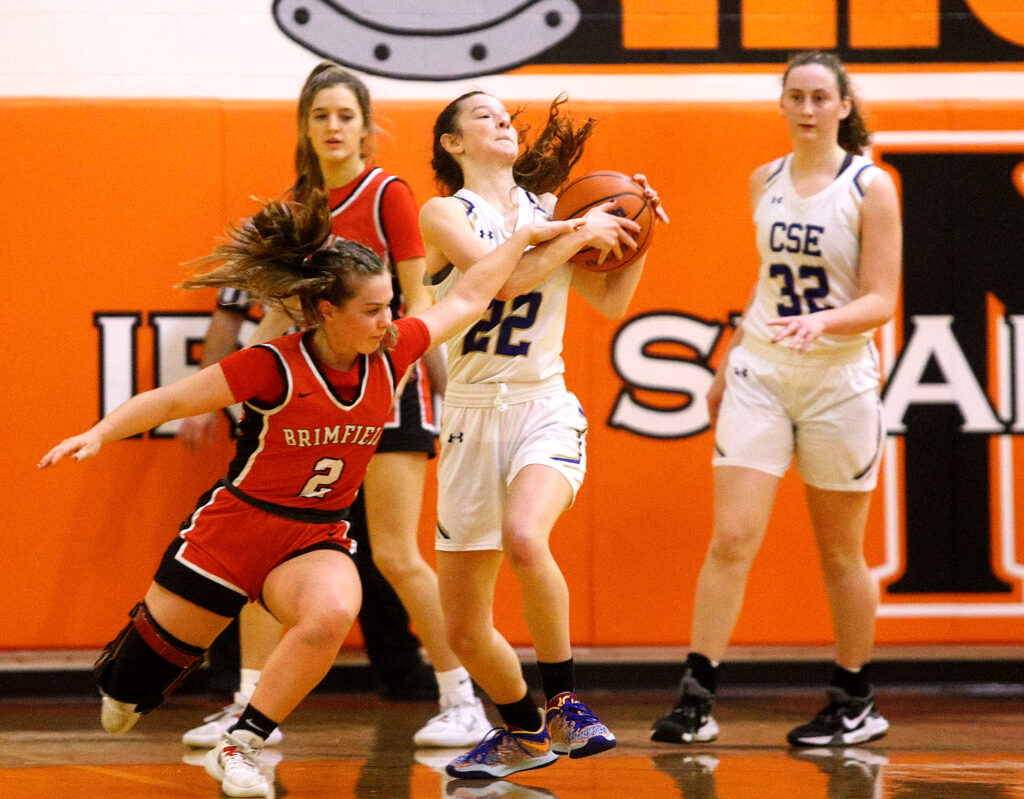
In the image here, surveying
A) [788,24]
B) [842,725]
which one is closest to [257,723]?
[842,725]

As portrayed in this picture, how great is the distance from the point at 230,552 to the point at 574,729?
97 cm

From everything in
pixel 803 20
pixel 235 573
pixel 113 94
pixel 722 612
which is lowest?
pixel 722 612

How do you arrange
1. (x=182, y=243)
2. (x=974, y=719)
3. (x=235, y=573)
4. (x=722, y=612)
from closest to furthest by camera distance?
(x=235, y=573), (x=722, y=612), (x=974, y=719), (x=182, y=243)

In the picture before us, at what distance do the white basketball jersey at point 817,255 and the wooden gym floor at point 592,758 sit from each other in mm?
1232

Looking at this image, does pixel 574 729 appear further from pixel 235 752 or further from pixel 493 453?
pixel 235 752

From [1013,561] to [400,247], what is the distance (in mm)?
2622

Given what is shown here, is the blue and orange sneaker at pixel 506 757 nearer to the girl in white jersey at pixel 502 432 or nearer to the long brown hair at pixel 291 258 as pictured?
the girl in white jersey at pixel 502 432

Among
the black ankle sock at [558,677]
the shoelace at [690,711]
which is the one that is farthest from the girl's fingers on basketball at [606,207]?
the shoelace at [690,711]

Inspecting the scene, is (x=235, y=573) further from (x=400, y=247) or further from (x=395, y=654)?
(x=395, y=654)

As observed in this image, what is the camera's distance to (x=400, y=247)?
152 inches

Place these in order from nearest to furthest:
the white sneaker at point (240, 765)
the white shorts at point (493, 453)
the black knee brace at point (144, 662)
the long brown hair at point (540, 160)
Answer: the white sneaker at point (240, 765), the black knee brace at point (144, 662), the white shorts at point (493, 453), the long brown hair at point (540, 160)

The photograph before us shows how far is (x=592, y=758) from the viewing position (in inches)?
142

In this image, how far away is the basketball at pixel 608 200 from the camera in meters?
3.32

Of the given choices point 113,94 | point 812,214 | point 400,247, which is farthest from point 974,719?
point 113,94
